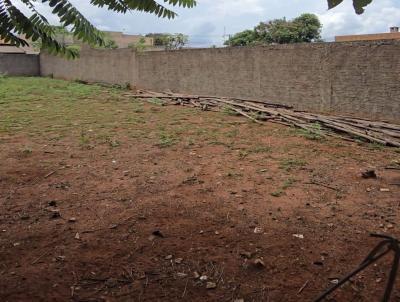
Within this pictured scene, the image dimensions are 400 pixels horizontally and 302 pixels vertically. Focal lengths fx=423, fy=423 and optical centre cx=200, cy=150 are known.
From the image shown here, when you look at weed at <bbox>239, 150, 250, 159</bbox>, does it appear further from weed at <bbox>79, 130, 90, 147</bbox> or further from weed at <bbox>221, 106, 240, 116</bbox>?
weed at <bbox>221, 106, 240, 116</bbox>

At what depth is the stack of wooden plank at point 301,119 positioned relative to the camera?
7.01 metres

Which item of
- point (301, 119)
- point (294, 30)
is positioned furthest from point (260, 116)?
point (294, 30)

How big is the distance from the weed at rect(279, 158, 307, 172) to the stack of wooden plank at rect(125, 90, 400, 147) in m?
1.71

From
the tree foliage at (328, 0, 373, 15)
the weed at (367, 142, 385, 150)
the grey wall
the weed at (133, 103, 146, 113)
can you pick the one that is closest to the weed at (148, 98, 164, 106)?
the weed at (133, 103, 146, 113)

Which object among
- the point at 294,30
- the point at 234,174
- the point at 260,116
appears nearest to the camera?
the point at 234,174

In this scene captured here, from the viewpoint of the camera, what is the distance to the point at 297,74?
952 centimetres

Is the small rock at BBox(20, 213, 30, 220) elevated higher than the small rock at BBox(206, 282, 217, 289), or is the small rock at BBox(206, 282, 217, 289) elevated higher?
the small rock at BBox(20, 213, 30, 220)

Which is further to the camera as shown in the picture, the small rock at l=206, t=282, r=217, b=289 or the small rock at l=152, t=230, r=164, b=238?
the small rock at l=152, t=230, r=164, b=238

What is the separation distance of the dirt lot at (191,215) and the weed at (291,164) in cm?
1

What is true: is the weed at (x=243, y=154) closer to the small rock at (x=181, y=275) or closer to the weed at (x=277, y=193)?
the weed at (x=277, y=193)

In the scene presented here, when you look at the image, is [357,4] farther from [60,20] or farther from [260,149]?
[260,149]

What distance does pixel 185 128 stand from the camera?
27.3ft

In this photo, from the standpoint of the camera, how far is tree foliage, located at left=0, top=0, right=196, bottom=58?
7.50 feet

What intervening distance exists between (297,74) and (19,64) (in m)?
17.7
